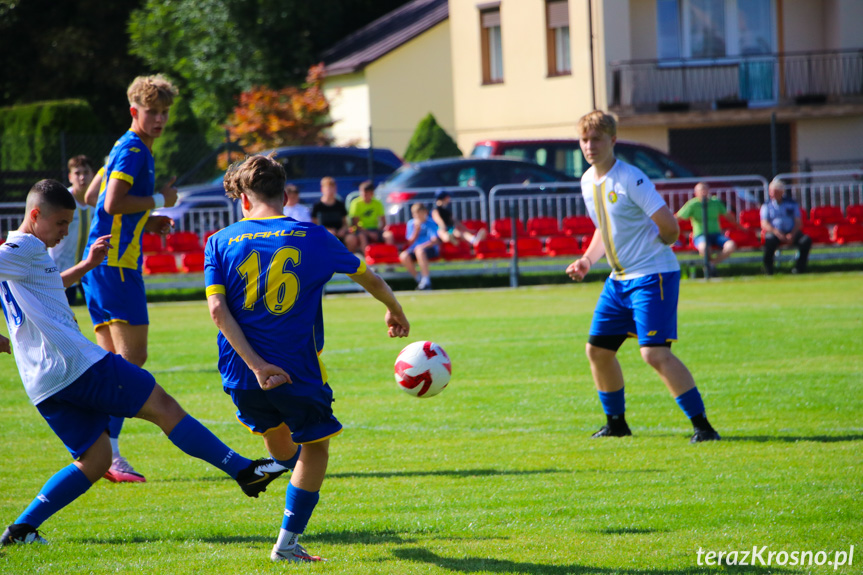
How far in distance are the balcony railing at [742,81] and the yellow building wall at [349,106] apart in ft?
29.5

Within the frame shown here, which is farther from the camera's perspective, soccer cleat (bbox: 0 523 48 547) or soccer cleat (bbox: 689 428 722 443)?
soccer cleat (bbox: 689 428 722 443)

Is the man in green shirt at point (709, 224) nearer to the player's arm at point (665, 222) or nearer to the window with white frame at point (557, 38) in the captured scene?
the window with white frame at point (557, 38)

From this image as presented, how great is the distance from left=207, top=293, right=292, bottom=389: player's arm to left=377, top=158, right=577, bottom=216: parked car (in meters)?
16.2

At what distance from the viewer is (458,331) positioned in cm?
1265

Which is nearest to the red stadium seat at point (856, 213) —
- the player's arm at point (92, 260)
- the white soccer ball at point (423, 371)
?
the white soccer ball at point (423, 371)

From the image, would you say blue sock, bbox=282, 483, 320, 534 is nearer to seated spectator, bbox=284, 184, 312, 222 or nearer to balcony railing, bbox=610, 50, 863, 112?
seated spectator, bbox=284, 184, 312, 222

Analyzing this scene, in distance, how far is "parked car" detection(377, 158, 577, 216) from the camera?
20703mm

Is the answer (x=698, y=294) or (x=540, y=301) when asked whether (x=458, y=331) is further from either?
(x=698, y=294)

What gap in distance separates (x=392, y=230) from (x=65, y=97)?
21.6 m

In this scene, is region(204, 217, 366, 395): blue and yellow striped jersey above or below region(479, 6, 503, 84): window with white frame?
below

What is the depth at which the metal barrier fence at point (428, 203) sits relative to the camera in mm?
20250

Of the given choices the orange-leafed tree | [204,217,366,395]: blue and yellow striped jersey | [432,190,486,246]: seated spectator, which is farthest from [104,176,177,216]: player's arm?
the orange-leafed tree

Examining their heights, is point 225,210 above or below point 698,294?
above

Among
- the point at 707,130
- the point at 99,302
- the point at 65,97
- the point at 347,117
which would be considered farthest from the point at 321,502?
the point at 65,97
